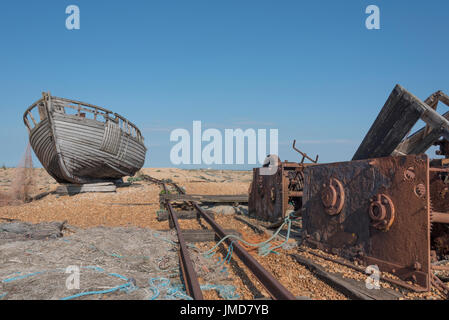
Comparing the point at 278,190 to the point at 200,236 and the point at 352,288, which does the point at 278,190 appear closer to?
the point at 200,236

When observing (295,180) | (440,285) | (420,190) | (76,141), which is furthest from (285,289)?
(76,141)

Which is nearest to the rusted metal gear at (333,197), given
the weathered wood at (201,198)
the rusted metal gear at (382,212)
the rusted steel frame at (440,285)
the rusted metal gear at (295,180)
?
the rusted metal gear at (382,212)

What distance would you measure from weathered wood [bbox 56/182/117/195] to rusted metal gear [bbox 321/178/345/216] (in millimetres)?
11284

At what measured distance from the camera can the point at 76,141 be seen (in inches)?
491

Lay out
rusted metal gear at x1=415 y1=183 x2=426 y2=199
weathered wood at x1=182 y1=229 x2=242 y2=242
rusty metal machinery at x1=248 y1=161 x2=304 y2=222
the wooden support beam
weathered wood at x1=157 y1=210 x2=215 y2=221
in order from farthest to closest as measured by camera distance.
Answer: weathered wood at x1=157 y1=210 x2=215 y2=221 → rusty metal machinery at x1=248 y1=161 x2=304 y2=222 → weathered wood at x1=182 y1=229 x2=242 y2=242 → the wooden support beam → rusted metal gear at x1=415 y1=183 x2=426 y2=199

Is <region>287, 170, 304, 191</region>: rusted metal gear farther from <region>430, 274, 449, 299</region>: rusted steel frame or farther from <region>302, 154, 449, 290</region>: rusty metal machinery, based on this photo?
<region>430, 274, 449, 299</region>: rusted steel frame

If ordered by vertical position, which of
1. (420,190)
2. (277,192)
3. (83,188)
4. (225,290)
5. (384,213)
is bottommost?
(225,290)

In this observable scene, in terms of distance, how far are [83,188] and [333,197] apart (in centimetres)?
1181

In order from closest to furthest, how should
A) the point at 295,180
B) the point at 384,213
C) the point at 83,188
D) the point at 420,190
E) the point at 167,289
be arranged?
the point at 167,289 < the point at 420,190 < the point at 384,213 < the point at 295,180 < the point at 83,188

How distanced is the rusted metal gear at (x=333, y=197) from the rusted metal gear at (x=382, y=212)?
1.99 ft

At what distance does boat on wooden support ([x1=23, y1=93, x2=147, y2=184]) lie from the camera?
12.2m

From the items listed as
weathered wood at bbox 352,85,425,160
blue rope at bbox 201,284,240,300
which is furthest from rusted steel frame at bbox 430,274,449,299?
weathered wood at bbox 352,85,425,160
